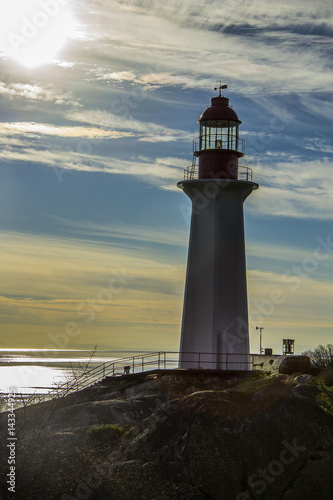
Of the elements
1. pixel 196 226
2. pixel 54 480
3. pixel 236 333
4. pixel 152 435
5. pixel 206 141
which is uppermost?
pixel 206 141

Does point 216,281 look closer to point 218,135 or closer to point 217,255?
point 217,255

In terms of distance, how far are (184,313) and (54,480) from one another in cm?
1581

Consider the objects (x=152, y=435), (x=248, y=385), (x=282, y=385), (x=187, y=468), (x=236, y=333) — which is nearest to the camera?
(x=187, y=468)

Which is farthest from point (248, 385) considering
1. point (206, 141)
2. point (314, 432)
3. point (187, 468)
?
point (206, 141)

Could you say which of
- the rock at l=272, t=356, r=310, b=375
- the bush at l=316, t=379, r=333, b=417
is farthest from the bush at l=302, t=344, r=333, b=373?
the bush at l=316, t=379, r=333, b=417

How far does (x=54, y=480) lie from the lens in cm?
1783

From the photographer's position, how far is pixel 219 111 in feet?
111

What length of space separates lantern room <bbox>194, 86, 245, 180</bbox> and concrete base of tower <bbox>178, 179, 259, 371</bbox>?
76cm

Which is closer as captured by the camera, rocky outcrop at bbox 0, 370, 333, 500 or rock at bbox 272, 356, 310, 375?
rocky outcrop at bbox 0, 370, 333, 500

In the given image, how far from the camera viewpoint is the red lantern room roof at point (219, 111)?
111 ft

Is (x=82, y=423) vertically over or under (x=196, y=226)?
under

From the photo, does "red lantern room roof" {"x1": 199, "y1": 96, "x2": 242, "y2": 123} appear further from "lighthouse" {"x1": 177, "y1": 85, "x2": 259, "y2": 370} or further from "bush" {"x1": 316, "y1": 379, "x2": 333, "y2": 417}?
"bush" {"x1": 316, "y1": 379, "x2": 333, "y2": 417}

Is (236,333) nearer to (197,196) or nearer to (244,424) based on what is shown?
(197,196)

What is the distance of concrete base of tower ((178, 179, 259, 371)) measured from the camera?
104 feet
